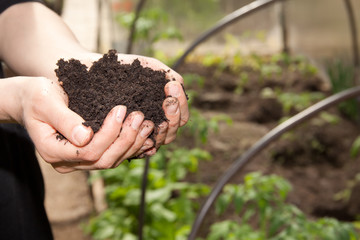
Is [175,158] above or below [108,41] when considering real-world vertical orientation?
below

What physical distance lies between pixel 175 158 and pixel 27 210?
50.5 inches

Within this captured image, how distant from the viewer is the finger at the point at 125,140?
0.68 meters

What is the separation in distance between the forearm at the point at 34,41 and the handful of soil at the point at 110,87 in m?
0.07

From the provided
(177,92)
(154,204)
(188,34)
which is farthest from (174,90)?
(188,34)

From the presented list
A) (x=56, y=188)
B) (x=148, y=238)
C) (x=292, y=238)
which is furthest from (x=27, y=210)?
(x=56, y=188)

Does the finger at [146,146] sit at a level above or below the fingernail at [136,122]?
below

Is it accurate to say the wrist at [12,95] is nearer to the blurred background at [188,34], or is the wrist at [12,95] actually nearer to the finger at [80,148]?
the finger at [80,148]

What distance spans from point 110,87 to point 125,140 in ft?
0.45

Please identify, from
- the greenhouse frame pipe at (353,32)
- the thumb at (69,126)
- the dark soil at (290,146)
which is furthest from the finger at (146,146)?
the greenhouse frame pipe at (353,32)

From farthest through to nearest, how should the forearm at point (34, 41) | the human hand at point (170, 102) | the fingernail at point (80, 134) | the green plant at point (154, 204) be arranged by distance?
the green plant at point (154, 204), the forearm at point (34, 41), the human hand at point (170, 102), the fingernail at point (80, 134)

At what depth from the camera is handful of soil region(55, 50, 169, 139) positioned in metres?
0.74

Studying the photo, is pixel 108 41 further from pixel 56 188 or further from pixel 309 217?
pixel 309 217

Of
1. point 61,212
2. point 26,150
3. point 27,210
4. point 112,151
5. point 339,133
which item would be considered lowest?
point 61,212

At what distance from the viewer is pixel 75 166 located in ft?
2.49
